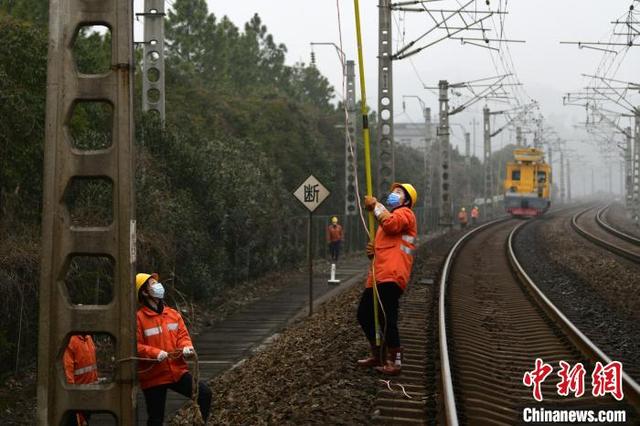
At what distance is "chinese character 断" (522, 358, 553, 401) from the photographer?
9.02 metres

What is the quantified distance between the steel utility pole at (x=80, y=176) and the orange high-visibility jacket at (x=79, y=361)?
0.56 m

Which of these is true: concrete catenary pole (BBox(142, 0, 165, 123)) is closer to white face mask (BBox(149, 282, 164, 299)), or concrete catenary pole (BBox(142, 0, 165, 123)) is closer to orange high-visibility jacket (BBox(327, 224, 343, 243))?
orange high-visibility jacket (BBox(327, 224, 343, 243))

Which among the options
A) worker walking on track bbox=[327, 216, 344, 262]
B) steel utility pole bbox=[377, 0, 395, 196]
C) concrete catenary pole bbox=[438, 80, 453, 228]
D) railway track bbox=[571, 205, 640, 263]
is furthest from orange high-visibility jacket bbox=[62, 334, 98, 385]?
concrete catenary pole bbox=[438, 80, 453, 228]

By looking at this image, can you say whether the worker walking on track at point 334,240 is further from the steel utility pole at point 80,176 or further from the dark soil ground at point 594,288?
the steel utility pole at point 80,176

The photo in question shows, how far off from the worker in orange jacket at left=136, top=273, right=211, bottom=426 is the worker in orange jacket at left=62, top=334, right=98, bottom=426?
46cm

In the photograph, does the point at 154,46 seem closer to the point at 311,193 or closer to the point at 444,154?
the point at 311,193

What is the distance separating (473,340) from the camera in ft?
40.9

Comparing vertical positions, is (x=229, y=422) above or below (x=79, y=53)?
below

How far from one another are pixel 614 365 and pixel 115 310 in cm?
515

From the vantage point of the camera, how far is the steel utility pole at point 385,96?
25.4 meters

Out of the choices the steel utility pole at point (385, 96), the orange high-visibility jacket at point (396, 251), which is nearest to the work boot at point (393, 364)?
the orange high-visibility jacket at point (396, 251)

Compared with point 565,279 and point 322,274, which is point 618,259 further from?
point 322,274

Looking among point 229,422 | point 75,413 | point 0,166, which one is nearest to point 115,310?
point 75,413

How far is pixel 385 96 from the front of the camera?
86.8 feet
